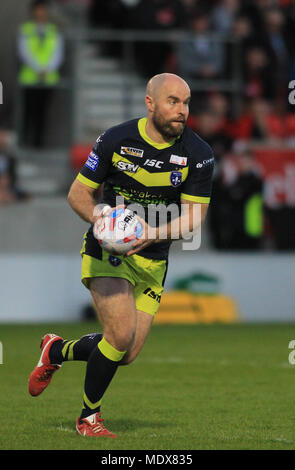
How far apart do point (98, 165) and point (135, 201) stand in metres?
0.36

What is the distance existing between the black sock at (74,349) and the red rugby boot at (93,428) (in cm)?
49

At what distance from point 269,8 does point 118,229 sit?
14506 millimetres

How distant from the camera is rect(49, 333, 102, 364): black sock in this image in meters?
7.44

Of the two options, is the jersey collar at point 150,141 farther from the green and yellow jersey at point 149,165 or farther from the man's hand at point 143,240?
the man's hand at point 143,240

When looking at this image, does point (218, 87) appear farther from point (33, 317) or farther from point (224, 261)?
point (33, 317)

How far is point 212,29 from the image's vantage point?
1980 cm

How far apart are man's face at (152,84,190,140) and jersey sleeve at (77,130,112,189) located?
1.35 ft

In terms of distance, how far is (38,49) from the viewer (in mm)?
17953

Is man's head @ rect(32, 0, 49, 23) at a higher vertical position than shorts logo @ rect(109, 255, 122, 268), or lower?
higher

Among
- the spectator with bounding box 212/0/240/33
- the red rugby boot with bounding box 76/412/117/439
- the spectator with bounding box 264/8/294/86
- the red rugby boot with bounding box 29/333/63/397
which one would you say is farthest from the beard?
the spectator with bounding box 212/0/240/33

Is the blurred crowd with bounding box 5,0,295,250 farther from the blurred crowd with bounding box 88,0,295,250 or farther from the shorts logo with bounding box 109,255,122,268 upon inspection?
the shorts logo with bounding box 109,255,122,268

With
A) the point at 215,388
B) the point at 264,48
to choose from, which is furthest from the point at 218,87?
the point at 215,388

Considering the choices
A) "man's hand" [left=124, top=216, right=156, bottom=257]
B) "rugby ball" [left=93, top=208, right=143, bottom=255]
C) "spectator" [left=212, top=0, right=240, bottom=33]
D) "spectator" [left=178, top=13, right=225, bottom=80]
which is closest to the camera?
"rugby ball" [left=93, top=208, right=143, bottom=255]

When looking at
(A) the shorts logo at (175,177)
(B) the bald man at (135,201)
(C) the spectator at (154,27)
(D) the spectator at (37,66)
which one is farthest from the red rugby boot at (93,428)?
(C) the spectator at (154,27)
